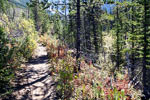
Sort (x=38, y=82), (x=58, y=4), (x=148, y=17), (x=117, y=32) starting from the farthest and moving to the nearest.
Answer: (x=117, y=32) < (x=148, y=17) < (x=58, y=4) < (x=38, y=82)

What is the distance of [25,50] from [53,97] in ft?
19.7

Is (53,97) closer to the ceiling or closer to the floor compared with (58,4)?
closer to the floor

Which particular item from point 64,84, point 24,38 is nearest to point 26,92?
point 64,84

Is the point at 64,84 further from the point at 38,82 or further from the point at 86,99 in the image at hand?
the point at 38,82

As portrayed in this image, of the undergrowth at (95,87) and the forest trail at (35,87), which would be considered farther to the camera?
the forest trail at (35,87)

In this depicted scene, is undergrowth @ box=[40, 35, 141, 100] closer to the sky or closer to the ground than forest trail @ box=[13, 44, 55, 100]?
closer to the sky

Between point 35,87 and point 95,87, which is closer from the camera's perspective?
point 95,87

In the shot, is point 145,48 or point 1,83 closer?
point 1,83

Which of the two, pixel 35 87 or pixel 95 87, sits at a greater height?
pixel 95 87

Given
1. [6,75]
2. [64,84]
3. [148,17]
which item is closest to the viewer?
[6,75]

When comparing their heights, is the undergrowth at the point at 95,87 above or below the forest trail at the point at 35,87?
above

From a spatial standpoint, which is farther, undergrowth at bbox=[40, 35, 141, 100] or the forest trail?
the forest trail

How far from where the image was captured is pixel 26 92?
228 inches

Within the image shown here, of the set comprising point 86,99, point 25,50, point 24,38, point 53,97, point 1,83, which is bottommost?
point 53,97
